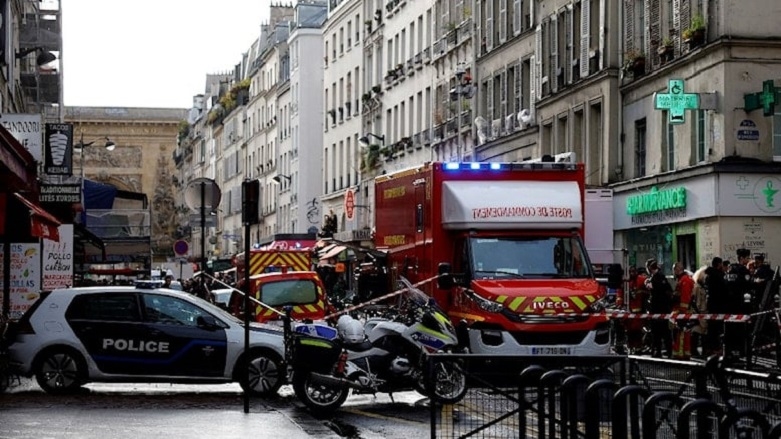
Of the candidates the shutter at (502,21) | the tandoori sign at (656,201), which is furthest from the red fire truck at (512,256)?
the shutter at (502,21)

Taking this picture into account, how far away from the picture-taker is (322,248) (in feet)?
183

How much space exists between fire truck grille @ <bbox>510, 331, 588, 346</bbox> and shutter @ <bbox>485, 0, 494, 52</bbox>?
33.9 meters

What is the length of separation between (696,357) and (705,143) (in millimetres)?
8625

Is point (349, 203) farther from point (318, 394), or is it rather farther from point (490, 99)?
point (318, 394)

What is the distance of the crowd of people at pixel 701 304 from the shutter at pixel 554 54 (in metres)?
16.3

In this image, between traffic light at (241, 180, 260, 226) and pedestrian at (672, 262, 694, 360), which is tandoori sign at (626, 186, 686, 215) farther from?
traffic light at (241, 180, 260, 226)

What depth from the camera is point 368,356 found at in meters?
21.2

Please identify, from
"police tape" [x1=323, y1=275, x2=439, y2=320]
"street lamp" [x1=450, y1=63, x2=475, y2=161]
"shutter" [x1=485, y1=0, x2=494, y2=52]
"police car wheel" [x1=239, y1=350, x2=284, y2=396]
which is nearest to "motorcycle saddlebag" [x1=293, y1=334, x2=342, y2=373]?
"police car wheel" [x1=239, y1=350, x2=284, y2=396]

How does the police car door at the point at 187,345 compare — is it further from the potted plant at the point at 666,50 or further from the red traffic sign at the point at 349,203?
the red traffic sign at the point at 349,203

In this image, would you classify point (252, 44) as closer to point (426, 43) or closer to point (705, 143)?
point (426, 43)

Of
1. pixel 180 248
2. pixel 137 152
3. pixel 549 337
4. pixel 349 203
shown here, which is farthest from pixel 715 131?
pixel 137 152

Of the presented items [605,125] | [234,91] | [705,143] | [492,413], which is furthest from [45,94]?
[234,91]

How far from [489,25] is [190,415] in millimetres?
38978

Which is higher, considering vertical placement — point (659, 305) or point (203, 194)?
point (203, 194)
